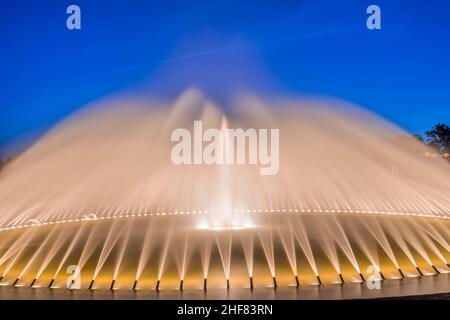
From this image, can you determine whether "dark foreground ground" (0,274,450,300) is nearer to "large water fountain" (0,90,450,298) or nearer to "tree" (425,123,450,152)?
"large water fountain" (0,90,450,298)


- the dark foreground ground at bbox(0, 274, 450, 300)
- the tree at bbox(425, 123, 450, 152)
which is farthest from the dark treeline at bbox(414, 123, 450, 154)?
the dark foreground ground at bbox(0, 274, 450, 300)

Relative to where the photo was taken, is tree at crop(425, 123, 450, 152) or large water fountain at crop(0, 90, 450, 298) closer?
large water fountain at crop(0, 90, 450, 298)

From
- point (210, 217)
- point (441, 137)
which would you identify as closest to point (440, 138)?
point (441, 137)

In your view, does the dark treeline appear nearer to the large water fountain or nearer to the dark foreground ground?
the large water fountain

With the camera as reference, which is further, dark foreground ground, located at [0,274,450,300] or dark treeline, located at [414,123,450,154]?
dark treeline, located at [414,123,450,154]

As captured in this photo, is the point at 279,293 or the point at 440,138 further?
the point at 440,138

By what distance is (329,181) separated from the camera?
1762 inches

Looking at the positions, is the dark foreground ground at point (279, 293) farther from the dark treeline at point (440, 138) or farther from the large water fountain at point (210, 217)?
the dark treeline at point (440, 138)

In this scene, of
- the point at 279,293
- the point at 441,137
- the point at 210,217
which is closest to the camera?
the point at 279,293

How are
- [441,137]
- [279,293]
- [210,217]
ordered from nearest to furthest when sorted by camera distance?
[279,293] < [210,217] < [441,137]

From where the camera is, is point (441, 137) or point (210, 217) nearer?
point (210, 217)

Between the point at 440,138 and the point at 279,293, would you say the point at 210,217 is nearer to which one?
the point at 279,293

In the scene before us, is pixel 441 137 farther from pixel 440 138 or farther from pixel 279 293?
pixel 279 293
